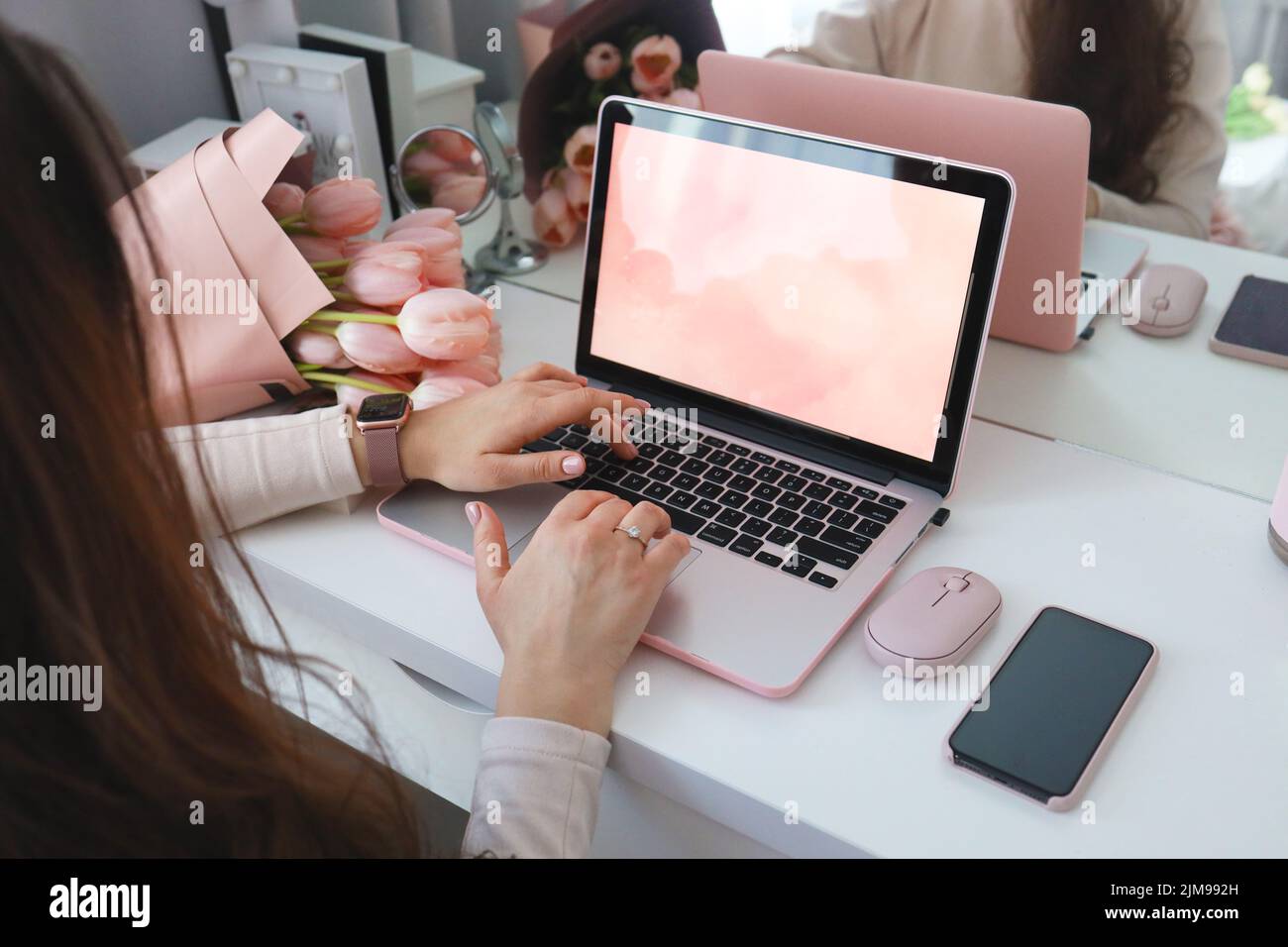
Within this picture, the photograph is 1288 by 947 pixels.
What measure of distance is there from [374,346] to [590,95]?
0.51 metres

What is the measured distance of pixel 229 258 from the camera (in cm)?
84

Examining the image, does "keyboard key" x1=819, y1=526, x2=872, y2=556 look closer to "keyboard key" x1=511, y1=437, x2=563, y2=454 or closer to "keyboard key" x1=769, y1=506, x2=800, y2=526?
"keyboard key" x1=769, y1=506, x2=800, y2=526

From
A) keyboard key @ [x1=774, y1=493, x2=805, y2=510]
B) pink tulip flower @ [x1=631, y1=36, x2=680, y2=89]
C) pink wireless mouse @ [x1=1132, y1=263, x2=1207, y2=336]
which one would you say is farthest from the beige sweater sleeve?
pink wireless mouse @ [x1=1132, y1=263, x2=1207, y2=336]

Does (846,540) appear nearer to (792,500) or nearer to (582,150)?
(792,500)

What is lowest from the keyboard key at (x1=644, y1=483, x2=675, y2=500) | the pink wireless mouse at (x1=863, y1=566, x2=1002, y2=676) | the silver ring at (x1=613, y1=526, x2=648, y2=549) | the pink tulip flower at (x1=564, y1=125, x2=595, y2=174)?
the pink wireless mouse at (x1=863, y1=566, x2=1002, y2=676)

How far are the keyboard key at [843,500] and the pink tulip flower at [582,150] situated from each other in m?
0.56

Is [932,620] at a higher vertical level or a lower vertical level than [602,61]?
lower

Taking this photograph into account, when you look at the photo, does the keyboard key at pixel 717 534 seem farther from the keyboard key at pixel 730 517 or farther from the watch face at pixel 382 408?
the watch face at pixel 382 408

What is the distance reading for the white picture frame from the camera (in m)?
1.21

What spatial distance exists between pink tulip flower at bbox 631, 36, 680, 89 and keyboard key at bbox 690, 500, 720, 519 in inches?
23.8

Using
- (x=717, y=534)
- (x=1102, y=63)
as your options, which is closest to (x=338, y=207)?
(x=717, y=534)

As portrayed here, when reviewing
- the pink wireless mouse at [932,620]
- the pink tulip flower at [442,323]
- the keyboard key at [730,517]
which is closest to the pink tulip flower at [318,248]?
the pink tulip flower at [442,323]

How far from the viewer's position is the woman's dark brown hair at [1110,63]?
34.3 inches
